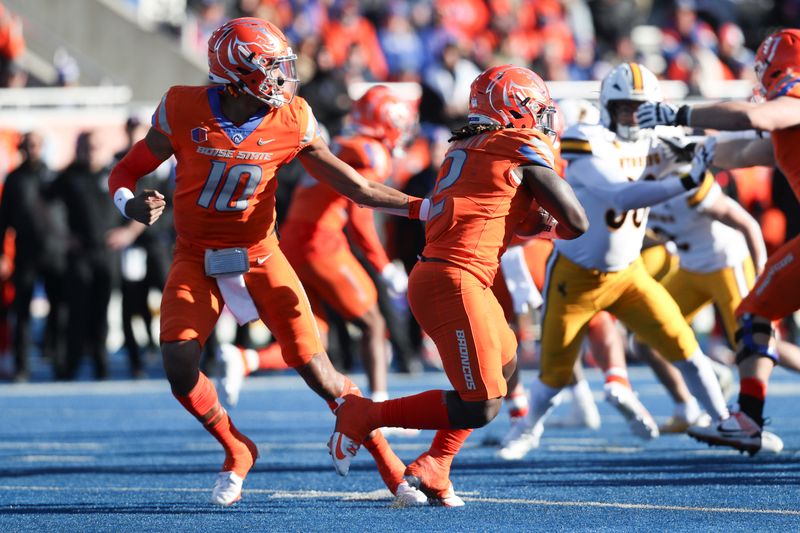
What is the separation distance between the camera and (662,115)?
652 cm

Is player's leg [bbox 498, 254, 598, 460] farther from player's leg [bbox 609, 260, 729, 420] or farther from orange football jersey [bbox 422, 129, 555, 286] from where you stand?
orange football jersey [bbox 422, 129, 555, 286]

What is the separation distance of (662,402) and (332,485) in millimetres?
4478

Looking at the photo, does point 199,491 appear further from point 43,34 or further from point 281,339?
point 43,34

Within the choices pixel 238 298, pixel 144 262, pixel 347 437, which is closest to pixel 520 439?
pixel 347 437

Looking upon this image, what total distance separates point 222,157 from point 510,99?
1.24 metres

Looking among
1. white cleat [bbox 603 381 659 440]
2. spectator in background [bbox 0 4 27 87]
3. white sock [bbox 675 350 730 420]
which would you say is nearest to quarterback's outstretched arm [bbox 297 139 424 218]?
white sock [bbox 675 350 730 420]

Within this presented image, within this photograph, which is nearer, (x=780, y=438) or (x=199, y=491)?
(x=199, y=491)

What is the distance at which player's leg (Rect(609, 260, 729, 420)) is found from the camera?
750 cm

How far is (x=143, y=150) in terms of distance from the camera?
245 inches

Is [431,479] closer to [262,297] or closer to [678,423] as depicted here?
[262,297]

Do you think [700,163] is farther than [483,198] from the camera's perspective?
Yes

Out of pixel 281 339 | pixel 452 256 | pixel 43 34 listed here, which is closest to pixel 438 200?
pixel 452 256

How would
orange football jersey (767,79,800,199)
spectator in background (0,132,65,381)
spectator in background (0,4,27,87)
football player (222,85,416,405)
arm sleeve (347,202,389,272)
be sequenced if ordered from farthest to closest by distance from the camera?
spectator in background (0,4,27,87) < spectator in background (0,132,65,381) < arm sleeve (347,202,389,272) < football player (222,85,416,405) < orange football jersey (767,79,800,199)

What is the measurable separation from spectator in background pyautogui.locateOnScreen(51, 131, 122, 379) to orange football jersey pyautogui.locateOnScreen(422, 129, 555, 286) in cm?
722
